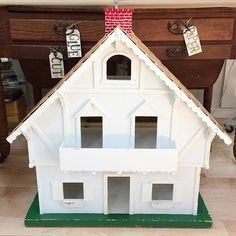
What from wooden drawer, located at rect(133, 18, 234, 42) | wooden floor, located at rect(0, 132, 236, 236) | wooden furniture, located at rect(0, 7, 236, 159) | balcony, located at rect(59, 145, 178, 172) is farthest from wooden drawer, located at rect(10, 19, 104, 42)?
wooden floor, located at rect(0, 132, 236, 236)

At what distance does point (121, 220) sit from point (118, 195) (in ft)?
0.33

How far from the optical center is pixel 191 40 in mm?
1005

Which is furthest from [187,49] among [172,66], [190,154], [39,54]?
[39,54]

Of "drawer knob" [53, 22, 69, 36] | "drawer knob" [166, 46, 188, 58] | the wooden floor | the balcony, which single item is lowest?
the wooden floor

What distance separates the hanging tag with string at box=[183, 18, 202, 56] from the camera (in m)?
1.00

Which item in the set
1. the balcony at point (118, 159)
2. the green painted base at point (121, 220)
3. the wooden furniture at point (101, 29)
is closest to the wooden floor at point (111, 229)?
the green painted base at point (121, 220)

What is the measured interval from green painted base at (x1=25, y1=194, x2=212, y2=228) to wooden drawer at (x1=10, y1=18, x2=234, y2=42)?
0.53 metres

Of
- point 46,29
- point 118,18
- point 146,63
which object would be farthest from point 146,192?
point 46,29

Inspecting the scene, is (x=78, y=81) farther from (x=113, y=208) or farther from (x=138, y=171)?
(x=113, y=208)

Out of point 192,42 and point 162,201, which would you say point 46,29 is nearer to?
point 192,42

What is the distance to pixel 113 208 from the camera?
95 centimetres

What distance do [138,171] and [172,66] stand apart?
52 cm

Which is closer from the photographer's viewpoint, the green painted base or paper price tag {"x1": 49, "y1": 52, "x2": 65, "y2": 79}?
the green painted base

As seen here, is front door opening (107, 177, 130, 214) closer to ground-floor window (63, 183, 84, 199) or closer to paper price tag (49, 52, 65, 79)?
ground-floor window (63, 183, 84, 199)
